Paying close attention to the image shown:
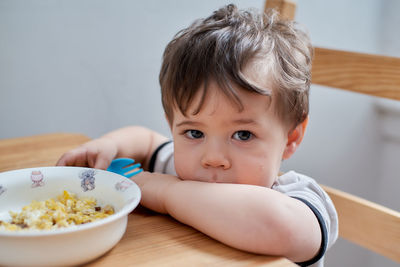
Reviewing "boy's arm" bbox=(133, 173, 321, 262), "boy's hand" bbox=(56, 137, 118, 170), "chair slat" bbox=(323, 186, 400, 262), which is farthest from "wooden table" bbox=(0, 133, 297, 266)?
"chair slat" bbox=(323, 186, 400, 262)

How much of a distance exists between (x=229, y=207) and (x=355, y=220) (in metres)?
0.39

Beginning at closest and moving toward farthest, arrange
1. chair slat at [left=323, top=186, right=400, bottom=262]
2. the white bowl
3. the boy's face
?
1. the white bowl
2. the boy's face
3. chair slat at [left=323, top=186, right=400, bottom=262]

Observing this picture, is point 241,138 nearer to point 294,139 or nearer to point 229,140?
point 229,140

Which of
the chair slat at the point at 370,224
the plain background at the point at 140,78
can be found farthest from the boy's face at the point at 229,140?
the plain background at the point at 140,78

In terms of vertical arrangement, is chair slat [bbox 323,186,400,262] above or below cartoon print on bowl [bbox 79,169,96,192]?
below

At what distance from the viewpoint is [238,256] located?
534mm

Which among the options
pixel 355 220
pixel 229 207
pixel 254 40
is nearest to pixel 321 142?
pixel 355 220

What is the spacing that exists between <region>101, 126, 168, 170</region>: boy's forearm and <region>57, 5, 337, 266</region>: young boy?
26 cm

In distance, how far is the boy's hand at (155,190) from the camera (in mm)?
658

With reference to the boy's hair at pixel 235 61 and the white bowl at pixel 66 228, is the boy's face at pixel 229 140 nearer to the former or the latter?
the boy's hair at pixel 235 61

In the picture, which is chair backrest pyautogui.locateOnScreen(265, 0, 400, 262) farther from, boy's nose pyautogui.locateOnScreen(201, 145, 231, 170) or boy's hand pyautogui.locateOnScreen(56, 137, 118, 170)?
boy's hand pyautogui.locateOnScreen(56, 137, 118, 170)

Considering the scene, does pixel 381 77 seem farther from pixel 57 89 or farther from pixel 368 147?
pixel 368 147

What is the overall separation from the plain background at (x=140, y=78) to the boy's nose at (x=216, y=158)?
3.05 feet

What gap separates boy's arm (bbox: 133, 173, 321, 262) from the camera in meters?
0.54
